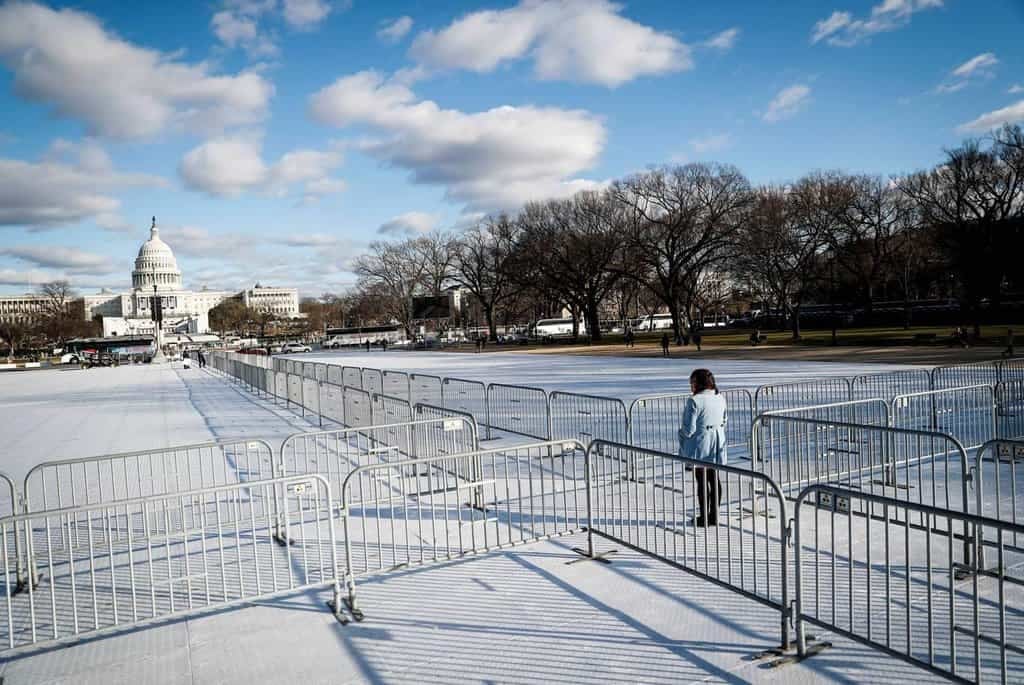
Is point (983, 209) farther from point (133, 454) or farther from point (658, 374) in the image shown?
point (133, 454)

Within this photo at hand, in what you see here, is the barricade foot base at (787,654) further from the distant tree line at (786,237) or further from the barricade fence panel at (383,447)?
the distant tree line at (786,237)

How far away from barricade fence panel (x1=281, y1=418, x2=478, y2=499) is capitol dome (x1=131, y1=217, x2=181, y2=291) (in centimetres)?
17337

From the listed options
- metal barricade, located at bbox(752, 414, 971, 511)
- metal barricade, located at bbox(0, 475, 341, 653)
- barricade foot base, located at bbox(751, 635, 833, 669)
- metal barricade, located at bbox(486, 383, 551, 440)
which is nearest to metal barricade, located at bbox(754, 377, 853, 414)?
metal barricade, located at bbox(752, 414, 971, 511)

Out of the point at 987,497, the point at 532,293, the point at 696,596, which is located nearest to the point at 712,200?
the point at 532,293

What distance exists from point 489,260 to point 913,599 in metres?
76.7

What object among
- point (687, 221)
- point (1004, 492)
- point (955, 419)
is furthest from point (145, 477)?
point (687, 221)

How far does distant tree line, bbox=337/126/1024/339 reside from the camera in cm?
4375

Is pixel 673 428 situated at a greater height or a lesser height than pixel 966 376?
lesser

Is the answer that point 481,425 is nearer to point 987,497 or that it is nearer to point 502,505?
point 502,505

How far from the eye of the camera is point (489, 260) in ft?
265

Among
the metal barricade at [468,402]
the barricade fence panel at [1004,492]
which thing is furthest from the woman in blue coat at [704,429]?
the metal barricade at [468,402]

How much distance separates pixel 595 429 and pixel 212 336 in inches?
5451

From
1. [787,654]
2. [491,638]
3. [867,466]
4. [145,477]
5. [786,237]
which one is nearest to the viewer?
[787,654]

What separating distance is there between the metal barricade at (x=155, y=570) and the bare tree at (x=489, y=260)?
6597 centimetres
